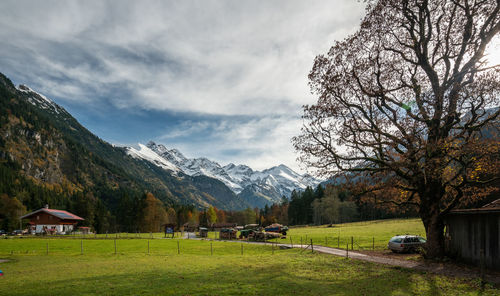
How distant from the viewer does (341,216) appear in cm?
12781

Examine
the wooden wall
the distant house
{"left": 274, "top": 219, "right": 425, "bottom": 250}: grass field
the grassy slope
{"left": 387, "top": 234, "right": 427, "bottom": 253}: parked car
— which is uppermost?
the wooden wall

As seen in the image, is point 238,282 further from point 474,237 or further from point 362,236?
point 362,236

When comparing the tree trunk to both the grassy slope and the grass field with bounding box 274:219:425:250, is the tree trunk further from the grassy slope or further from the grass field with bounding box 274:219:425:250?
the grass field with bounding box 274:219:425:250

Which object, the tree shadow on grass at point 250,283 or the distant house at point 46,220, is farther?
the distant house at point 46,220

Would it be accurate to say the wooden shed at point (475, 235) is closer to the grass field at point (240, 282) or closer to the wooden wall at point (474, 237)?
the wooden wall at point (474, 237)

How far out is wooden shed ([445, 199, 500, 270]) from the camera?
20.2 meters

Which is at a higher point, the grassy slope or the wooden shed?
the wooden shed

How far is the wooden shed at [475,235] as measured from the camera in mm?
20156

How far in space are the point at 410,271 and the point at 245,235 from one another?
175 feet

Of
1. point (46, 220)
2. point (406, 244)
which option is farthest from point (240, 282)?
point (46, 220)

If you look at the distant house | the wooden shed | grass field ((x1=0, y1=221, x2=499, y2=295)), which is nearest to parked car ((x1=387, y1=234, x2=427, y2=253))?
the wooden shed

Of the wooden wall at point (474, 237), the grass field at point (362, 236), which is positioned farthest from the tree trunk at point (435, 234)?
the grass field at point (362, 236)

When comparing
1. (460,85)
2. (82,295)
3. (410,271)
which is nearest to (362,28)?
(460,85)

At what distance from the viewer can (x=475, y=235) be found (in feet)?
72.1
